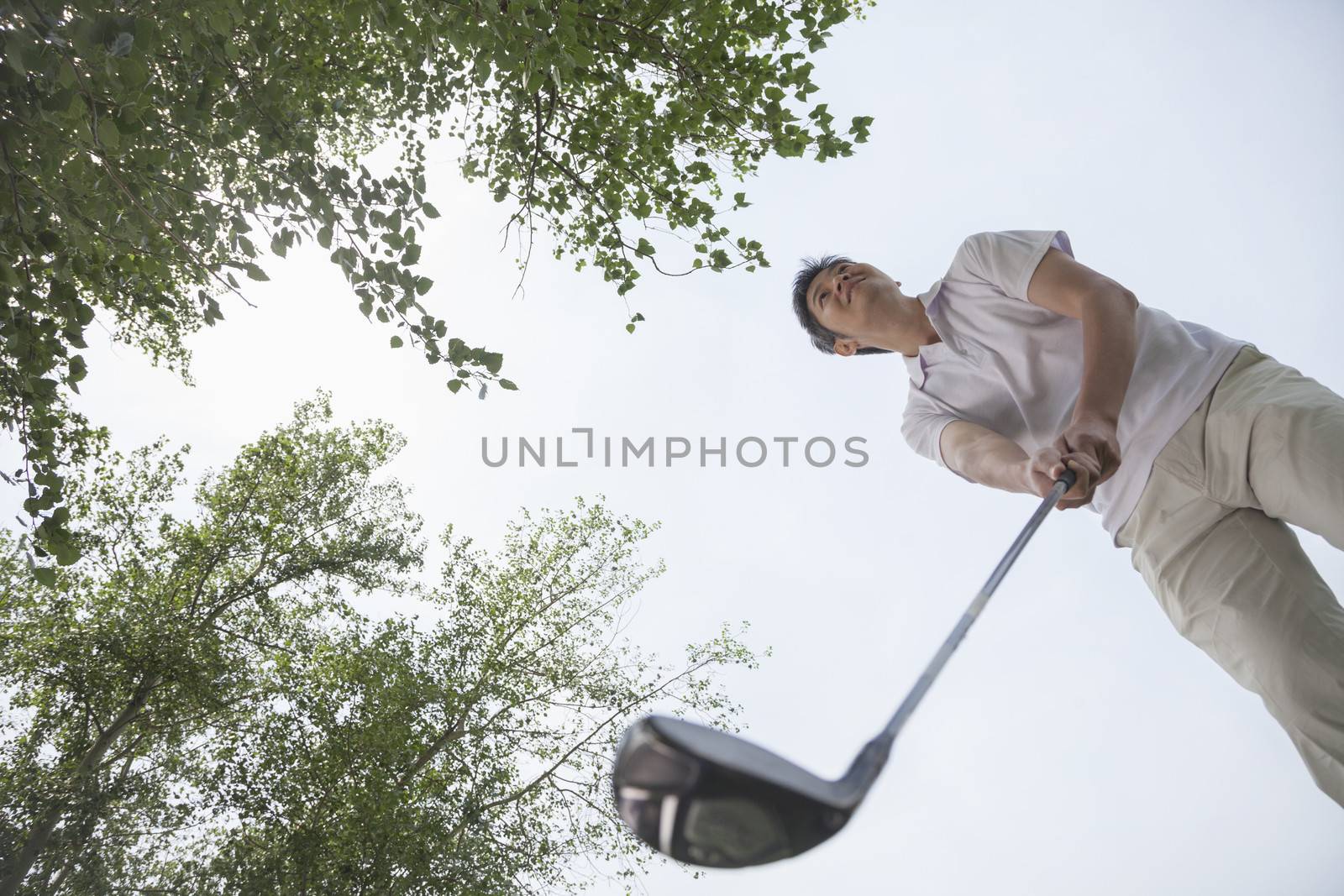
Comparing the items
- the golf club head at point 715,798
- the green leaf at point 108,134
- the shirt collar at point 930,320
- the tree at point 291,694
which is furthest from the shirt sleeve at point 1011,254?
the tree at point 291,694

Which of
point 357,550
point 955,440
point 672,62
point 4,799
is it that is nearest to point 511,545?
point 357,550

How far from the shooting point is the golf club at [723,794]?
891 millimetres

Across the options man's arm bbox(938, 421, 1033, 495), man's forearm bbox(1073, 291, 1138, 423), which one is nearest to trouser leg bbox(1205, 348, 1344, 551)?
man's forearm bbox(1073, 291, 1138, 423)

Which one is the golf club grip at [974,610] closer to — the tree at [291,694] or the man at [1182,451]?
the man at [1182,451]

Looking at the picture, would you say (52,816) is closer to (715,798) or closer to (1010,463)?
(715,798)

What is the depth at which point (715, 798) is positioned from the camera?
0.91 meters

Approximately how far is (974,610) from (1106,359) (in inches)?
30.1

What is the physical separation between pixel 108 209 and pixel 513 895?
634cm

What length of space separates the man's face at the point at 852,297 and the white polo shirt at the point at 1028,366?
6.0 inches

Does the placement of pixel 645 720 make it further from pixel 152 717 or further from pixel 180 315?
pixel 152 717

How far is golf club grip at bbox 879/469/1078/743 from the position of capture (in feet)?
3.37

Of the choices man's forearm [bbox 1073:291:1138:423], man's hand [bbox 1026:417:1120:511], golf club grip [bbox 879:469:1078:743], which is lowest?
golf club grip [bbox 879:469:1078:743]

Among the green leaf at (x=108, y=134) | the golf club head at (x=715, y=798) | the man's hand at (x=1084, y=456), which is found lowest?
the golf club head at (x=715, y=798)

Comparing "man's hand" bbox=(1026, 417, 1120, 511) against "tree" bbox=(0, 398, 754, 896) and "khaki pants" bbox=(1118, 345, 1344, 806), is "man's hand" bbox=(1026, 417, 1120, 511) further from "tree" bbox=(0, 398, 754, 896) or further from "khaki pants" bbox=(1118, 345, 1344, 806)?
"tree" bbox=(0, 398, 754, 896)
